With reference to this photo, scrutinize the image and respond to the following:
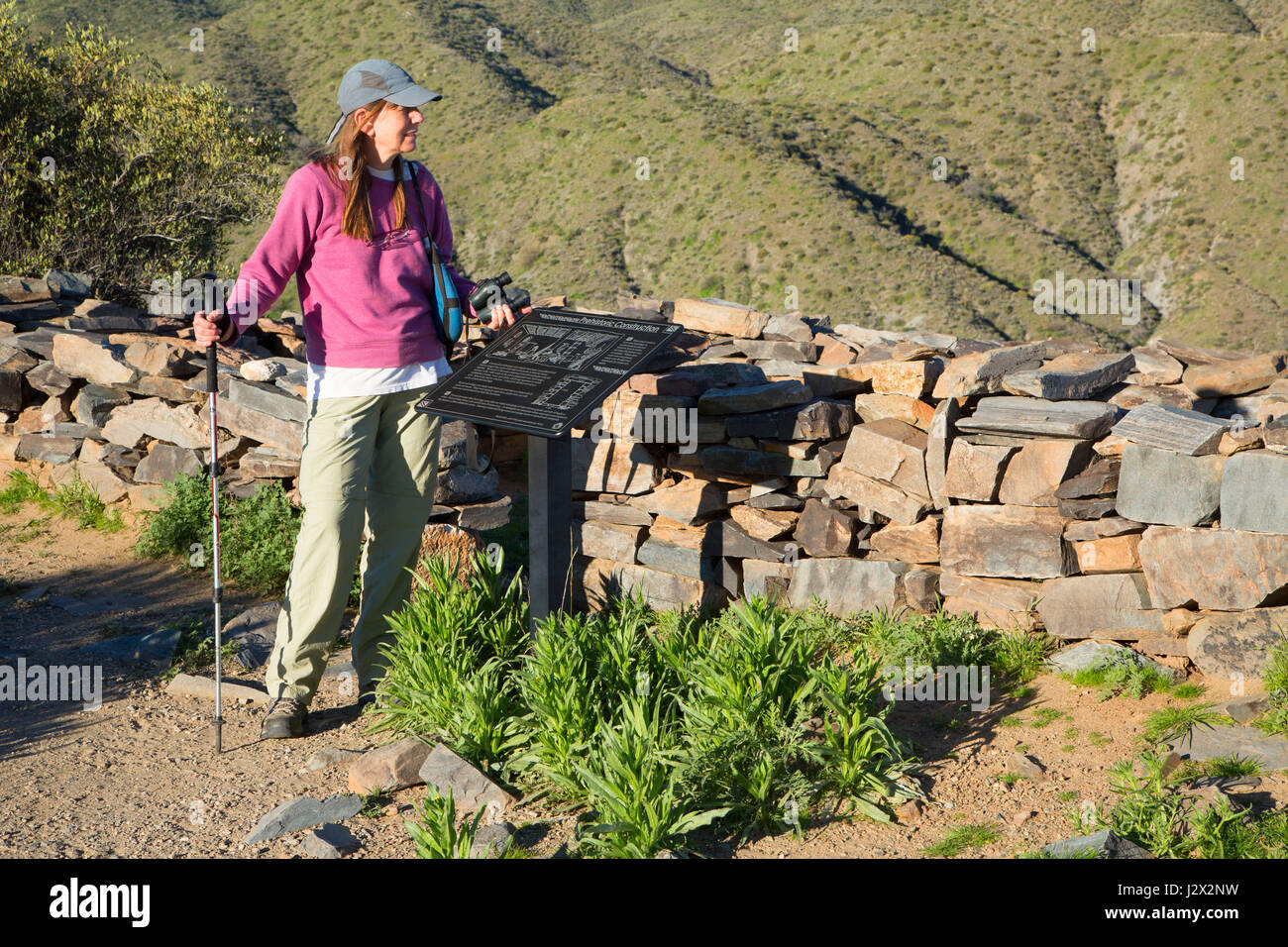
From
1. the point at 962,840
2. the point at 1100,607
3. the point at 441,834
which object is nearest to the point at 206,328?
the point at 441,834

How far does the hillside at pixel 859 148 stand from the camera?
29766 mm

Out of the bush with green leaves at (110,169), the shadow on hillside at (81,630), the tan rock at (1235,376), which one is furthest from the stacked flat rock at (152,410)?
the bush with green leaves at (110,169)

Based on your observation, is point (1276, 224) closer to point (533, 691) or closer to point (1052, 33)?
point (1052, 33)

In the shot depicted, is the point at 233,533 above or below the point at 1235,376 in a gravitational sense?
below

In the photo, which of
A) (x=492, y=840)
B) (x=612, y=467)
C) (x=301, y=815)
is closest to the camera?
(x=492, y=840)

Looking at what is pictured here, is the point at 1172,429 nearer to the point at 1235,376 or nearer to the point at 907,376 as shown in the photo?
Answer: the point at 907,376

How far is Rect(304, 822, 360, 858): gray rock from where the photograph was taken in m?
3.13

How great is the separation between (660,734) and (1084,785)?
4.60ft

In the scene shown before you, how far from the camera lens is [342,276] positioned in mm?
3799

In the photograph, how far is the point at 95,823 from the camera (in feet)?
10.9

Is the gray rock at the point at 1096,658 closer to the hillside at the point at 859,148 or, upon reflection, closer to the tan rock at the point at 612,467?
the tan rock at the point at 612,467

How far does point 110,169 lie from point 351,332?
1147 centimetres

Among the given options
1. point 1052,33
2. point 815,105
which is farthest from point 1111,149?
point 815,105
